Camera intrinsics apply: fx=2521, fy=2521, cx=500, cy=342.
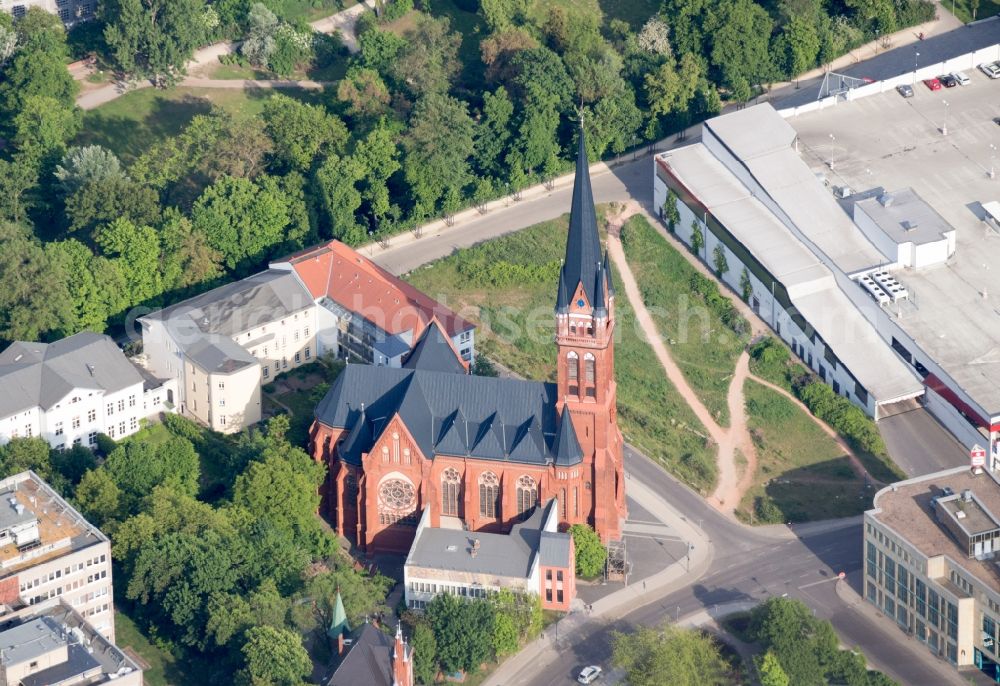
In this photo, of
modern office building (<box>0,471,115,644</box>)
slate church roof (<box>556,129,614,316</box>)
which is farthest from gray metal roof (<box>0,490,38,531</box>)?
slate church roof (<box>556,129,614,316</box>)

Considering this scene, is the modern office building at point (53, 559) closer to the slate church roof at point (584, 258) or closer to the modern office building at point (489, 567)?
the modern office building at point (489, 567)

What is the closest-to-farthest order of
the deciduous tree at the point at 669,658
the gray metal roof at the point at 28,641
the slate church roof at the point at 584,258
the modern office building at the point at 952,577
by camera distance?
the gray metal roof at the point at 28,641 < the deciduous tree at the point at 669,658 < the modern office building at the point at 952,577 < the slate church roof at the point at 584,258

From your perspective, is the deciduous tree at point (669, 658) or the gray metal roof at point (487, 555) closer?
the deciduous tree at point (669, 658)

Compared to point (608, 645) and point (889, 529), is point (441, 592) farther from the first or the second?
point (889, 529)

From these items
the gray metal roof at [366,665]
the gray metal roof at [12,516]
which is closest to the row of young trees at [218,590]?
the gray metal roof at [366,665]

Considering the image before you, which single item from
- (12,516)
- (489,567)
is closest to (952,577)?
(489,567)

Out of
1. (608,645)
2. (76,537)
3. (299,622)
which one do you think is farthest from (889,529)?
(76,537)

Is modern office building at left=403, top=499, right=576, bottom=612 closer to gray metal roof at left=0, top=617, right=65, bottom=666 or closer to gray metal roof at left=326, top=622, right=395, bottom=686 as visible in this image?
gray metal roof at left=326, top=622, right=395, bottom=686
